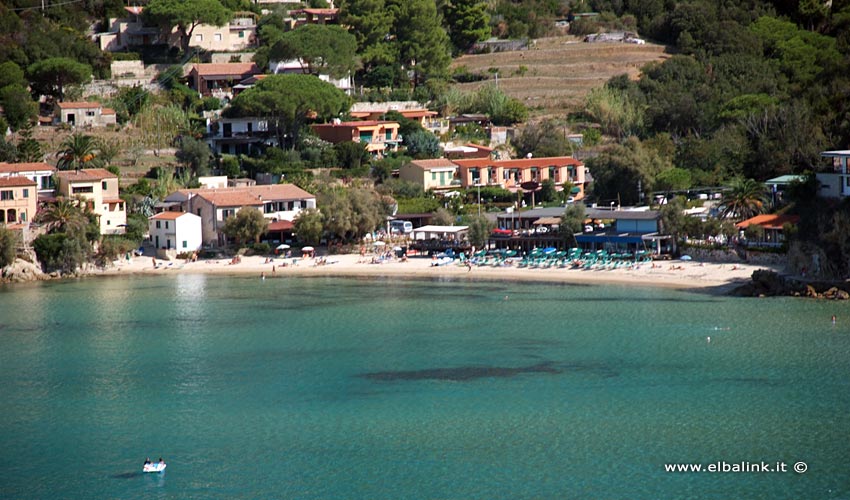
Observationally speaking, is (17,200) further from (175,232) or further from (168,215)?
(175,232)

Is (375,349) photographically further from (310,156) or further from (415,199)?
(310,156)

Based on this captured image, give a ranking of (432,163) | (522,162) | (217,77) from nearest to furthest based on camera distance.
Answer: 1. (432,163)
2. (522,162)
3. (217,77)

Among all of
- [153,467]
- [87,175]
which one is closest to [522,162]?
[87,175]

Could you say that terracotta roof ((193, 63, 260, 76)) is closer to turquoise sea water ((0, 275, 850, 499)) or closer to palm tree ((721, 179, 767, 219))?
turquoise sea water ((0, 275, 850, 499))

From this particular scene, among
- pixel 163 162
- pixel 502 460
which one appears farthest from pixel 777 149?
pixel 502 460

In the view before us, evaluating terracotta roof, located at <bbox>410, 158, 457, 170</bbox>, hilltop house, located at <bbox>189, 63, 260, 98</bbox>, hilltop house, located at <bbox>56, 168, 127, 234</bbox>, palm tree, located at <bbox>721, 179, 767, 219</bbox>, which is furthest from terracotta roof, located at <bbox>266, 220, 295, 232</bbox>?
palm tree, located at <bbox>721, 179, 767, 219</bbox>

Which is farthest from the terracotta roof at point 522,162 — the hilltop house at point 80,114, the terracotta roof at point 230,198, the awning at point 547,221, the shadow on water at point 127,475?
the shadow on water at point 127,475

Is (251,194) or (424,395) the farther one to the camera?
(251,194)
